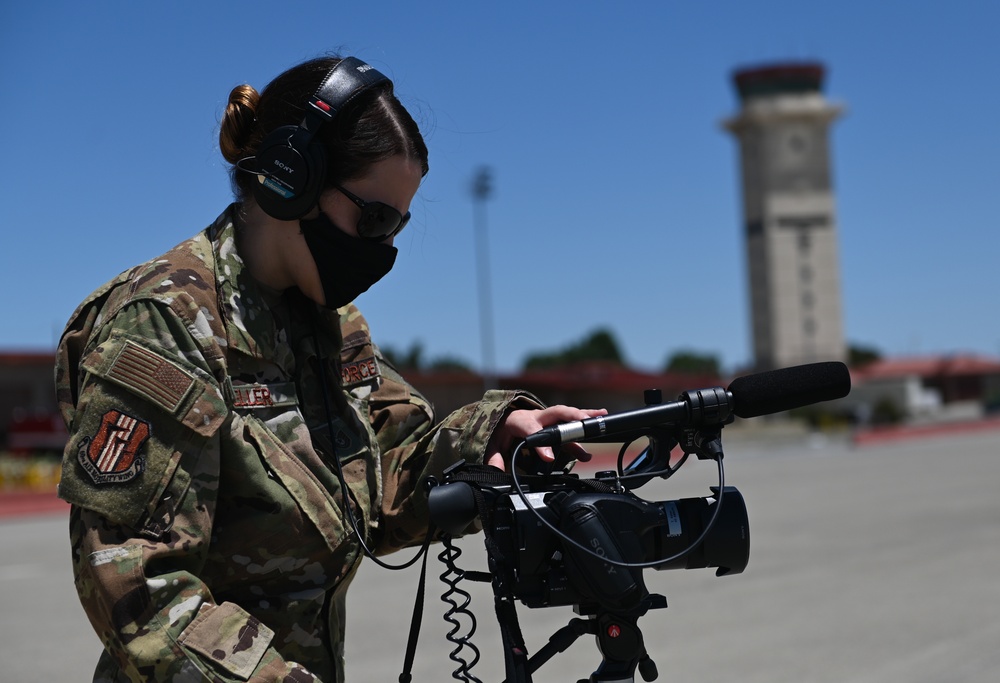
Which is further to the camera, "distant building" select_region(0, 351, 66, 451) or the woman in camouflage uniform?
"distant building" select_region(0, 351, 66, 451)

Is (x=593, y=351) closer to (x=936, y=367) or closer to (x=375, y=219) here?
(x=936, y=367)

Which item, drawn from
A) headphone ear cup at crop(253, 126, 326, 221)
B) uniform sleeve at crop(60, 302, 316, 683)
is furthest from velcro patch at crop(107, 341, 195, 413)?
headphone ear cup at crop(253, 126, 326, 221)

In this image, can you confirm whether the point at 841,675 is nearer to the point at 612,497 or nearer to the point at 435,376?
the point at 612,497

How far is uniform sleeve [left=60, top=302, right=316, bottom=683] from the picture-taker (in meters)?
1.65

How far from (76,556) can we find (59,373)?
1.28 feet

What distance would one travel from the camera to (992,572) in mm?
9164

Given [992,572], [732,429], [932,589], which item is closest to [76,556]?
[932,589]

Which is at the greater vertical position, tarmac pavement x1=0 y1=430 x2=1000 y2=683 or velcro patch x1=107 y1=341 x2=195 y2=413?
velcro patch x1=107 y1=341 x2=195 y2=413

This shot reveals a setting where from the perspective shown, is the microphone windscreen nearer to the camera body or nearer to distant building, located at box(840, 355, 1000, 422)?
the camera body

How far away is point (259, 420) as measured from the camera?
6.38 ft

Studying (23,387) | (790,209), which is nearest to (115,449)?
(23,387)

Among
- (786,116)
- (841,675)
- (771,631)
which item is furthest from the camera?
(786,116)

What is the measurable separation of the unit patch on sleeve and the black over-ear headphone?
50 cm

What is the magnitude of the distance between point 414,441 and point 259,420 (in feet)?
1.72
